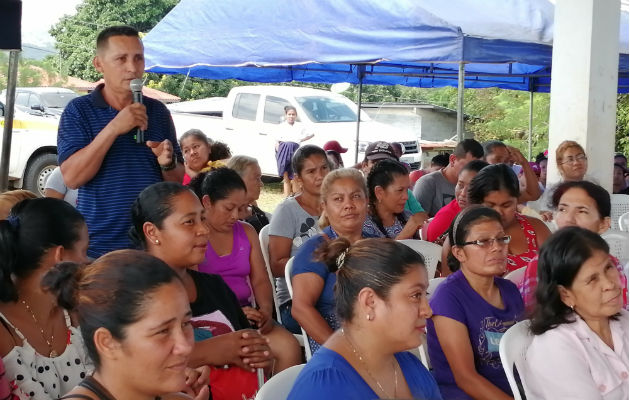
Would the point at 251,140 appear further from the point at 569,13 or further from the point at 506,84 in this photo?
the point at 569,13

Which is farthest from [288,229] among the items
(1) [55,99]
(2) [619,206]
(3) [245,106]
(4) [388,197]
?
(1) [55,99]

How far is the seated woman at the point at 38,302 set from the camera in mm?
2496

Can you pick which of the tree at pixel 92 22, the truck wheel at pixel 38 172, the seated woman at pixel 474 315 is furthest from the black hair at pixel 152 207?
the tree at pixel 92 22

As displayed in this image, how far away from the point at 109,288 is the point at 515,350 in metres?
1.54

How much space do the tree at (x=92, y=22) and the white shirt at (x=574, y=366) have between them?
26.8 meters

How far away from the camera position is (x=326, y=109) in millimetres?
14156

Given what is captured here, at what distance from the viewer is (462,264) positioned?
3326 millimetres

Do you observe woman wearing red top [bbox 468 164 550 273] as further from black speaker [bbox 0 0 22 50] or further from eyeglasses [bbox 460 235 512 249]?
black speaker [bbox 0 0 22 50]

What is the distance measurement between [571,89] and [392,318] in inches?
182

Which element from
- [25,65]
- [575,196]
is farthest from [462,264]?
[25,65]

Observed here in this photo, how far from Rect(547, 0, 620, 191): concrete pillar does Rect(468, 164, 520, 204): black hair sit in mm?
2148

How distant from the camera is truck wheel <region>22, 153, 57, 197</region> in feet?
40.0

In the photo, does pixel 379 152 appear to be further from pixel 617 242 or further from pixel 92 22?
pixel 92 22

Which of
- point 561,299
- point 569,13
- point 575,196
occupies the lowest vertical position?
point 561,299
